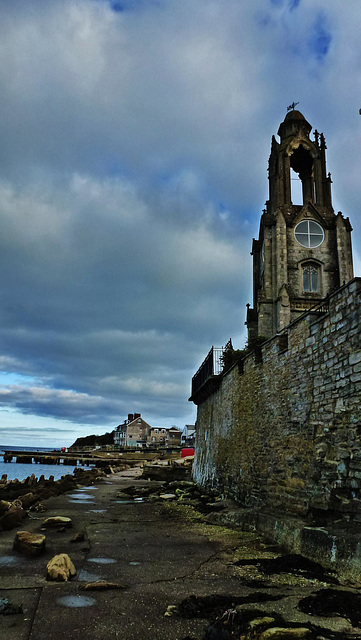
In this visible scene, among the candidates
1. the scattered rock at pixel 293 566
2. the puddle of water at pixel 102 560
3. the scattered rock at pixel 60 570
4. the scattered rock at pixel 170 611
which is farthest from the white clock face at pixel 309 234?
the scattered rock at pixel 170 611

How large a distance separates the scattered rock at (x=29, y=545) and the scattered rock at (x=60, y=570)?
48.3 inches

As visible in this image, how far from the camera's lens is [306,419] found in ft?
28.8

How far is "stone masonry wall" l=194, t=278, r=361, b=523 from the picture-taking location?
23.2 ft

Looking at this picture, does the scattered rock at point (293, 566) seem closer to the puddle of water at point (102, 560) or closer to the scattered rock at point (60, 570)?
the puddle of water at point (102, 560)

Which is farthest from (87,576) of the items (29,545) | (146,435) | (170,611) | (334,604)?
(146,435)

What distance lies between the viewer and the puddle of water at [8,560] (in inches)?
257

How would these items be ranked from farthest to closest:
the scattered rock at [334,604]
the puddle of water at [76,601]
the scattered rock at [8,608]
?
the puddle of water at [76,601] → the scattered rock at [334,604] → the scattered rock at [8,608]

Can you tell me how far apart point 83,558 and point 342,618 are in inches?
170

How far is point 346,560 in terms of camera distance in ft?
19.6

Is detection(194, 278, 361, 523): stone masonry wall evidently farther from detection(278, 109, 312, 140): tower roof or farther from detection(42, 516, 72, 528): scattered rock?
detection(278, 109, 312, 140): tower roof

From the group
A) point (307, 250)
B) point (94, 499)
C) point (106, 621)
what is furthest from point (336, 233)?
point (106, 621)

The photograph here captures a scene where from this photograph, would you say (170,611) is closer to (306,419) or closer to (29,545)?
(29,545)

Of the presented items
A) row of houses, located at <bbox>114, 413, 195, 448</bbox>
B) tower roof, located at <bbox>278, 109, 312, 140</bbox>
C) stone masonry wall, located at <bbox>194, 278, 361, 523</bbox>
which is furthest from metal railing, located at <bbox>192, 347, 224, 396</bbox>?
row of houses, located at <bbox>114, 413, 195, 448</bbox>

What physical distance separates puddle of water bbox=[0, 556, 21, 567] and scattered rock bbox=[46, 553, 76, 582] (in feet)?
3.48
